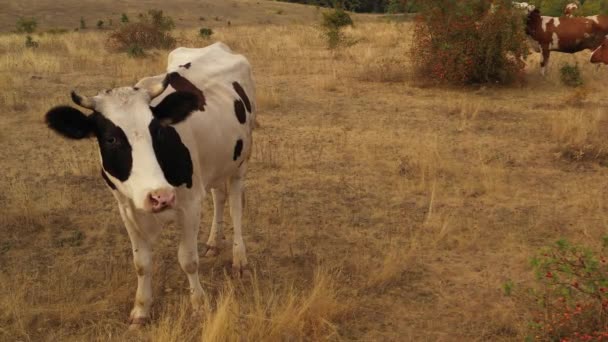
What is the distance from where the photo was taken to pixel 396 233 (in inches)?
211

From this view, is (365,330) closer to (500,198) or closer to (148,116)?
(148,116)

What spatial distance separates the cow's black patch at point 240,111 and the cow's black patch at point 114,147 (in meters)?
1.48

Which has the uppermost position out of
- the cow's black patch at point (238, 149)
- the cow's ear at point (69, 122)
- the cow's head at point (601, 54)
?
the cow's head at point (601, 54)

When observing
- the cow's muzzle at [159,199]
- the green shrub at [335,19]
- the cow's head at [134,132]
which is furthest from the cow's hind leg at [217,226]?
the green shrub at [335,19]

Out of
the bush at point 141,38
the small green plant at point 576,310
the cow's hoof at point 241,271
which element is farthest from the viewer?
the bush at point 141,38

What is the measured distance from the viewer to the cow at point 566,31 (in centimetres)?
1345

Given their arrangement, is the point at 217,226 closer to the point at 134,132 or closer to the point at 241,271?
the point at 241,271

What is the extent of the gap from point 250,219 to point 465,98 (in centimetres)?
628

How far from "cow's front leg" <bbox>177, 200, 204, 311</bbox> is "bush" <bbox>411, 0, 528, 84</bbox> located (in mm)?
8725

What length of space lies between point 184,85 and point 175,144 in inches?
30.6

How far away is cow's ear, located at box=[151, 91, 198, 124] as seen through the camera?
3.30 m

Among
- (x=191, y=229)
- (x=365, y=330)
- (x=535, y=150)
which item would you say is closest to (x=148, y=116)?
(x=191, y=229)

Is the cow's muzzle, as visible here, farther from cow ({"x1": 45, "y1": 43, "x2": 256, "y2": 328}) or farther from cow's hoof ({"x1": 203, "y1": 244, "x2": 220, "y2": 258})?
cow's hoof ({"x1": 203, "y1": 244, "x2": 220, "y2": 258})

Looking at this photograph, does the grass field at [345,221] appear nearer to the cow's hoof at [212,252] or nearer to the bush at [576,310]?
the cow's hoof at [212,252]
